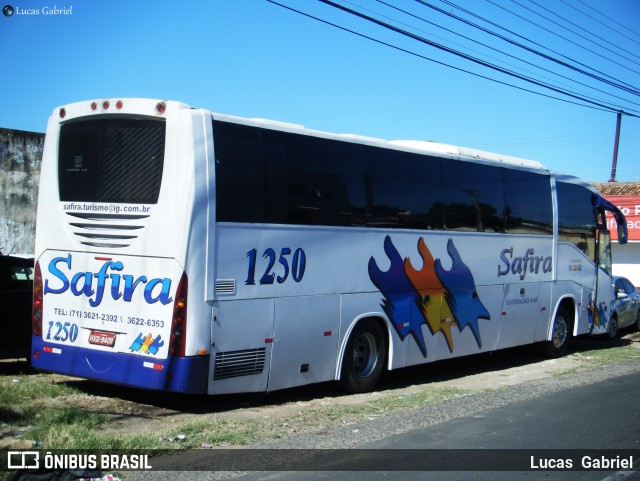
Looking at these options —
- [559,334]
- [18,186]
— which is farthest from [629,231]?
[18,186]

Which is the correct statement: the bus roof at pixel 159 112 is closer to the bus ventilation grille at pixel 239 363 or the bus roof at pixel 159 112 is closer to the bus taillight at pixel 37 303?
the bus taillight at pixel 37 303

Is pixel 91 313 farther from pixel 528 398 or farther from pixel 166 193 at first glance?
pixel 528 398

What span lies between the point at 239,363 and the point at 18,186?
1422cm

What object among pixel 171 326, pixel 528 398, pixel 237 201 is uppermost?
pixel 237 201

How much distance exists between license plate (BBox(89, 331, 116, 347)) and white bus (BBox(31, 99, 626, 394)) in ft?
0.06

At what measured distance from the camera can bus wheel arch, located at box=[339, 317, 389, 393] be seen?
9.95 metres

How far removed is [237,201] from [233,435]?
2699mm

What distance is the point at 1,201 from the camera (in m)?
19.6

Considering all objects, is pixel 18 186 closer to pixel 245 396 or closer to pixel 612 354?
pixel 245 396

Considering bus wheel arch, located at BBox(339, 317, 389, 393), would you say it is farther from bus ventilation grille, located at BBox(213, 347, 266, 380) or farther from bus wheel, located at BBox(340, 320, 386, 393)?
bus ventilation grille, located at BBox(213, 347, 266, 380)

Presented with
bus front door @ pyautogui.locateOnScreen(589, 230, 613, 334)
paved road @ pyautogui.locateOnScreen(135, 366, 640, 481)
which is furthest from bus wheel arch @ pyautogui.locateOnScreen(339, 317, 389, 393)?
bus front door @ pyautogui.locateOnScreen(589, 230, 613, 334)

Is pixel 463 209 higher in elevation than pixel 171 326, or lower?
higher

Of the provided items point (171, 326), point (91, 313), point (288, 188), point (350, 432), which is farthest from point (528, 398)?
point (91, 313)

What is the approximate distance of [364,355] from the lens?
412 inches
